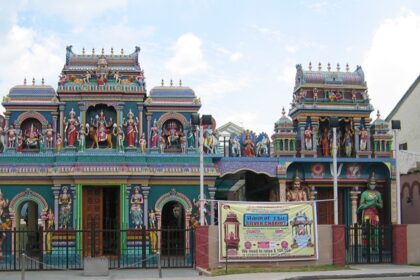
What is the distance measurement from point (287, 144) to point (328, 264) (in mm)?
9821

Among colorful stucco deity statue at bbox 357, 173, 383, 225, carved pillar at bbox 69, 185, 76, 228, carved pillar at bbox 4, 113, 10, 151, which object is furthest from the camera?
colorful stucco deity statue at bbox 357, 173, 383, 225

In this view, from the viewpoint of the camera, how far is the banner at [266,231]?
26906 mm

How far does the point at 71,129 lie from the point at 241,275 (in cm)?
1404

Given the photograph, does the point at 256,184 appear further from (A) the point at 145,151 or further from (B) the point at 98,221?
(B) the point at 98,221

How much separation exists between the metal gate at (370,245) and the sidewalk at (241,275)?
0.91 metres

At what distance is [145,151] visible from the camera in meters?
35.1

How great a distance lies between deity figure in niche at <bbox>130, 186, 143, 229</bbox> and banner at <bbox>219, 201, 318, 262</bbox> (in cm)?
773

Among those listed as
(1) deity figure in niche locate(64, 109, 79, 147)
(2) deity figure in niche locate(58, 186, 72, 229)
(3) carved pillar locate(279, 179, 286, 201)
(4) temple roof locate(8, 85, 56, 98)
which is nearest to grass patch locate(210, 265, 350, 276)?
(3) carved pillar locate(279, 179, 286, 201)

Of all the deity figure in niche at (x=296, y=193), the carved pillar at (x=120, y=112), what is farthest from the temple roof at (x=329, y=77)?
the carved pillar at (x=120, y=112)

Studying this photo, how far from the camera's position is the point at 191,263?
29.8 meters

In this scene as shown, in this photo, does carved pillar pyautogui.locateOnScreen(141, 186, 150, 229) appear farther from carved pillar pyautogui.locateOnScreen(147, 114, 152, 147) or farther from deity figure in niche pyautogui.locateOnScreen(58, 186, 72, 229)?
deity figure in niche pyautogui.locateOnScreen(58, 186, 72, 229)

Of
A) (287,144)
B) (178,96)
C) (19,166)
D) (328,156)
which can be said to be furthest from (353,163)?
(19,166)

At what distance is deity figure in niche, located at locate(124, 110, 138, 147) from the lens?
35.0m

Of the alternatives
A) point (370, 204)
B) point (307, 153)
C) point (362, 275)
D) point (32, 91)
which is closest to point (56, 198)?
point (32, 91)
